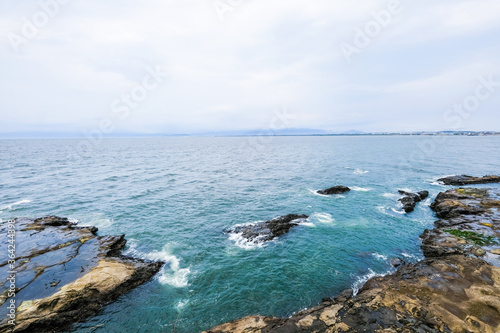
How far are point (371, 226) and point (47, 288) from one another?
37382mm

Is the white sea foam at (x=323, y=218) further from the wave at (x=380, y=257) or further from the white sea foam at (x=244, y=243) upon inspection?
the white sea foam at (x=244, y=243)

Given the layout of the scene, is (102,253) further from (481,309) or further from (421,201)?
(421,201)

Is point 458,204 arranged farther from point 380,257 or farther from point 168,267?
point 168,267

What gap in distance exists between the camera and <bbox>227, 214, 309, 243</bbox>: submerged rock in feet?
92.3

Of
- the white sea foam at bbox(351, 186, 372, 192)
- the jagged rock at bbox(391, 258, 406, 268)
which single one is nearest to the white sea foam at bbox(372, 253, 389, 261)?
the jagged rock at bbox(391, 258, 406, 268)

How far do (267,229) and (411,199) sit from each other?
98.4 feet

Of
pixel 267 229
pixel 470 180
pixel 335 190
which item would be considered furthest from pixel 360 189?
pixel 470 180

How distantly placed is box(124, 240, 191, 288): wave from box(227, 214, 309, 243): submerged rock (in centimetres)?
847

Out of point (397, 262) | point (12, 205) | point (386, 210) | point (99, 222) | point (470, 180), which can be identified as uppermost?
point (470, 180)

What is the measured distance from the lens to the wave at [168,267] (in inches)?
818

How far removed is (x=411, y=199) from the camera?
39656mm

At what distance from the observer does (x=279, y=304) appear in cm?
1795

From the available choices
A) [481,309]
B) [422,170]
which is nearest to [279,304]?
[481,309]

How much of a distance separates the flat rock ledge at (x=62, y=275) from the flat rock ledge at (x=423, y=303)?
35.8 feet
